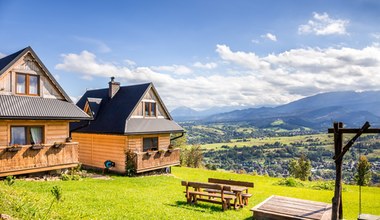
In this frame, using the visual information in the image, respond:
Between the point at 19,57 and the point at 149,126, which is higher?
the point at 19,57

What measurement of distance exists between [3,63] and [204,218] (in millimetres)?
16496

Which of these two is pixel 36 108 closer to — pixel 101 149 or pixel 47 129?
pixel 47 129

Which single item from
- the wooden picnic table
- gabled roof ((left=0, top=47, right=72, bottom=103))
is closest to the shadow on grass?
the wooden picnic table

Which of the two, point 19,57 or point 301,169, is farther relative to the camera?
point 301,169

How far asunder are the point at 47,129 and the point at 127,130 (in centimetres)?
588

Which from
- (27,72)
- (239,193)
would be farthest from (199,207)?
(27,72)

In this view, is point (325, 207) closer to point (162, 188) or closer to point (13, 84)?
point (162, 188)

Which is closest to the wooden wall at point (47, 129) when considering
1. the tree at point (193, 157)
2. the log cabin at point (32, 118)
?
the log cabin at point (32, 118)

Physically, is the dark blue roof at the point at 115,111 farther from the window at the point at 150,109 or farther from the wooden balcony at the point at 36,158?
the wooden balcony at the point at 36,158

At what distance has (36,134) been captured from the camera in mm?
18266

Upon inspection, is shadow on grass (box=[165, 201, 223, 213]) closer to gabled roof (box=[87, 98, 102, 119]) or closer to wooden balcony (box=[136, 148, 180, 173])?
wooden balcony (box=[136, 148, 180, 173])

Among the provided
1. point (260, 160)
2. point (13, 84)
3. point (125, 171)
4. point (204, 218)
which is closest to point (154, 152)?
point (125, 171)

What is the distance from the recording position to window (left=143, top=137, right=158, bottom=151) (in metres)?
25.1

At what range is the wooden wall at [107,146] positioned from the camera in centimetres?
2333
